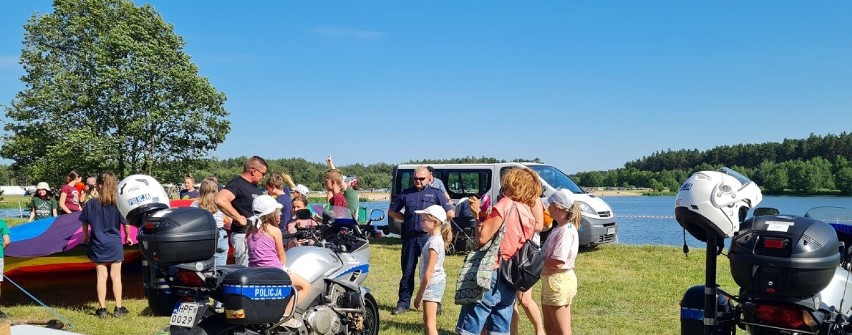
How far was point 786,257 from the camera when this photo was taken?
349 centimetres

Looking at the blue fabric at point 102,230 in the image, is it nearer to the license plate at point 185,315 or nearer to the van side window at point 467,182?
the license plate at point 185,315

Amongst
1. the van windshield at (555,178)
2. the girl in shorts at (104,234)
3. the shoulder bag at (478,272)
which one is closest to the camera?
the shoulder bag at (478,272)

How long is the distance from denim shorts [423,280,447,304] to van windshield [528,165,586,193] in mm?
9356

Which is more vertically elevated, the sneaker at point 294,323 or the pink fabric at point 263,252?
the pink fabric at point 263,252

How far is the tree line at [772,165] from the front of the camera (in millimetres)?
19266

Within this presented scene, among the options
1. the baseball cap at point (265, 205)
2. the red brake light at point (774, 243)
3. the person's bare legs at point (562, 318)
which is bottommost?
the person's bare legs at point (562, 318)

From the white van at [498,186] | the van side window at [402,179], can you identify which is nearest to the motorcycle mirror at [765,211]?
the white van at [498,186]

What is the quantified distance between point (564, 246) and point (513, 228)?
1.56ft

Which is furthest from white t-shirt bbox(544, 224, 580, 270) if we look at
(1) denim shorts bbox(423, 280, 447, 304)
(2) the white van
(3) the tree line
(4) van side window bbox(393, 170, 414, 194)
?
(3) the tree line

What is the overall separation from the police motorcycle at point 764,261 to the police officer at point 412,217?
3.59m

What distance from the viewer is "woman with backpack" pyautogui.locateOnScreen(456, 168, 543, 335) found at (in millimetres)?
4664

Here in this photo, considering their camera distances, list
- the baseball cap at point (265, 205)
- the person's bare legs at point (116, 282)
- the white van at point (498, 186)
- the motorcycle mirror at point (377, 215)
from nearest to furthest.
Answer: the baseball cap at point (265, 205), the motorcycle mirror at point (377, 215), the person's bare legs at point (116, 282), the white van at point (498, 186)

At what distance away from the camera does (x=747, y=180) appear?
404 centimetres

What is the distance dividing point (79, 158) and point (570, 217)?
1187 inches
